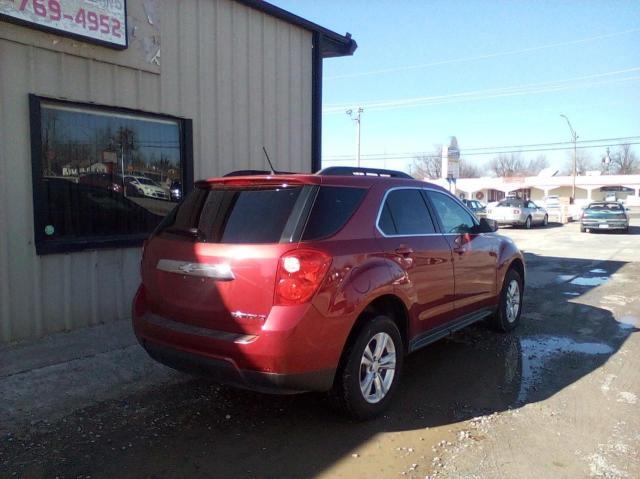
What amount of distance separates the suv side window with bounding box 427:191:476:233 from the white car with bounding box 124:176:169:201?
3.59 meters

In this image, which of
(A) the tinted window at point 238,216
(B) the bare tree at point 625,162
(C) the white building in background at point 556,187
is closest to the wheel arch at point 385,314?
(A) the tinted window at point 238,216

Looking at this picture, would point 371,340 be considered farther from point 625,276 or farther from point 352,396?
point 625,276

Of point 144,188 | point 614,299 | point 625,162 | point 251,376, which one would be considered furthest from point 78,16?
point 625,162

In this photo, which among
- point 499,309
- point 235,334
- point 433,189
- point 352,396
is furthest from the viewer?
point 499,309

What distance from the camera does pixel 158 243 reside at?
4.06 meters

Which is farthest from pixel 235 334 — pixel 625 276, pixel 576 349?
pixel 625 276

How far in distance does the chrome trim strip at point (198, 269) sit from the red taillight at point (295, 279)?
337 millimetres

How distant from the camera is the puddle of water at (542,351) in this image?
4.91 meters

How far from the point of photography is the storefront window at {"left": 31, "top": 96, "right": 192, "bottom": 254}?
5.70 meters

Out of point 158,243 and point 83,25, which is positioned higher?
point 83,25

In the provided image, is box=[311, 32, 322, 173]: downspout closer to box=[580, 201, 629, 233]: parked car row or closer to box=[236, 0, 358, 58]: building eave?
box=[236, 0, 358, 58]: building eave

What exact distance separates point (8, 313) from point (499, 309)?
5.22m

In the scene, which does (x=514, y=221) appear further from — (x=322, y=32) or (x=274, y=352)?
(x=274, y=352)

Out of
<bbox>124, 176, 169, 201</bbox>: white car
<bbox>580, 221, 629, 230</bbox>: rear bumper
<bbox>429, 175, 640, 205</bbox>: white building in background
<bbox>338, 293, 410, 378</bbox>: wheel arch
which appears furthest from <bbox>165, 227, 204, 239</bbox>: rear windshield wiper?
<bbox>429, 175, 640, 205</bbox>: white building in background
